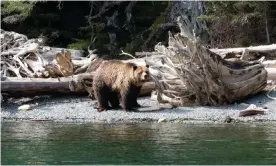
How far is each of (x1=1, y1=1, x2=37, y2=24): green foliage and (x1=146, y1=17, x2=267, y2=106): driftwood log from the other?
7.53m

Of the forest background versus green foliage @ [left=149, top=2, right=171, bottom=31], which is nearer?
the forest background

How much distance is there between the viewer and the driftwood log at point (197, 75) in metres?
12.6

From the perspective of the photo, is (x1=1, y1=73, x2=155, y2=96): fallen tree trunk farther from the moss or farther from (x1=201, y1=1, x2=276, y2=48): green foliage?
the moss

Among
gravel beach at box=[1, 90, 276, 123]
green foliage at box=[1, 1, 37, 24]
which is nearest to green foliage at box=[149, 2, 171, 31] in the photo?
green foliage at box=[1, 1, 37, 24]

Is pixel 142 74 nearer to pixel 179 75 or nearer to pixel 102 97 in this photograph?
pixel 179 75

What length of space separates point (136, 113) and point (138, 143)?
3131 mm

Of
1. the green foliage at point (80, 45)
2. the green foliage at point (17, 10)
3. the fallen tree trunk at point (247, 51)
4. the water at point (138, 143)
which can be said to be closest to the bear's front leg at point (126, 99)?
the water at point (138, 143)

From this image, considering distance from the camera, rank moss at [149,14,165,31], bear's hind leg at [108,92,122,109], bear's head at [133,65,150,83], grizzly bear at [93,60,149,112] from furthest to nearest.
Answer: moss at [149,14,165,31] < bear's hind leg at [108,92,122,109] < grizzly bear at [93,60,149,112] < bear's head at [133,65,150,83]

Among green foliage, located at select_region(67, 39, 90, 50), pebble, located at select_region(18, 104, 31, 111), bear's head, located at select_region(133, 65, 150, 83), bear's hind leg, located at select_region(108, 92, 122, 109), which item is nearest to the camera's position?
bear's head, located at select_region(133, 65, 150, 83)

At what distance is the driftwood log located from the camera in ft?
41.3

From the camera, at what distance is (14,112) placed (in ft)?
43.3

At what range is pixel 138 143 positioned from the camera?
943 centimetres

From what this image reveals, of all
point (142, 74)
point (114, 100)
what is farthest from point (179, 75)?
point (114, 100)

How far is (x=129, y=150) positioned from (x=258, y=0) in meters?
9.32
